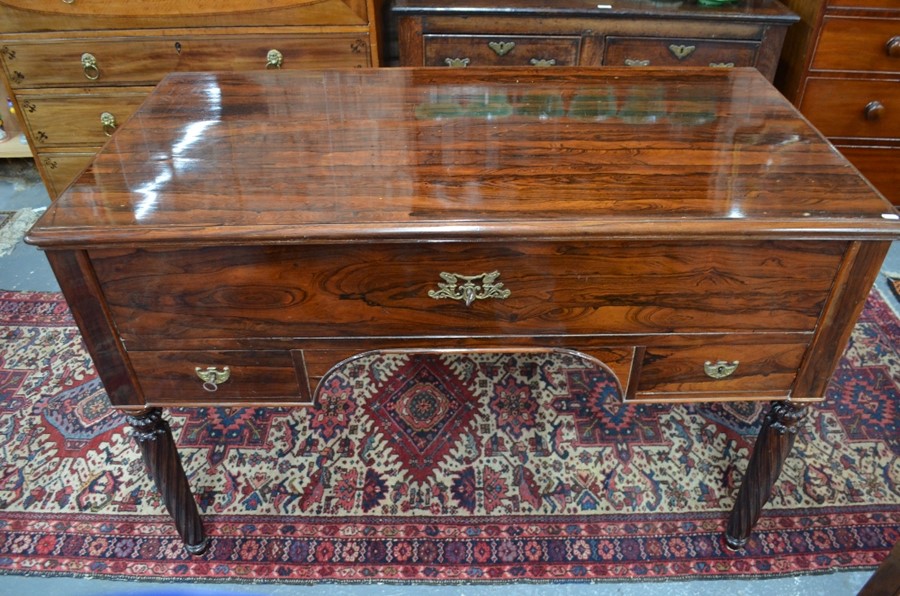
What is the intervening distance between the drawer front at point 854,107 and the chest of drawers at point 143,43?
5.23ft

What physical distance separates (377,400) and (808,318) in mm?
1122

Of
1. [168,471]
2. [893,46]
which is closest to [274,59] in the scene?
→ [168,471]

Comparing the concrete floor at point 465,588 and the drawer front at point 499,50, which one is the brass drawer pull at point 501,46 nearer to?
the drawer front at point 499,50

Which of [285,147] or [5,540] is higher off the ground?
[285,147]

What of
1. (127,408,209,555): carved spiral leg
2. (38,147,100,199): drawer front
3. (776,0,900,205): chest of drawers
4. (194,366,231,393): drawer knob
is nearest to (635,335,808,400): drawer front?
(194,366,231,393): drawer knob

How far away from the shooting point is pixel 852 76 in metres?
2.38

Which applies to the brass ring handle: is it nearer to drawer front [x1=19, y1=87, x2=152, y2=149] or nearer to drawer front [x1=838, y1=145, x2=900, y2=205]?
drawer front [x1=19, y1=87, x2=152, y2=149]

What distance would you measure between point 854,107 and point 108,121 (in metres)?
2.75

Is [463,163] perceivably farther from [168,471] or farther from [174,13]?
[174,13]

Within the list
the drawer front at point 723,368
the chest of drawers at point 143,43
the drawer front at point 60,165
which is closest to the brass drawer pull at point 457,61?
the chest of drawers at point 143,43

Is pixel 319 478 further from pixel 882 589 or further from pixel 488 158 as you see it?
pixel 882 589

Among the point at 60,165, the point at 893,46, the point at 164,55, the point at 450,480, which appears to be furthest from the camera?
the point at 60,165

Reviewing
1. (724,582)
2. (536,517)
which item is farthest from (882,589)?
(536,517)

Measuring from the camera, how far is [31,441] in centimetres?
178
